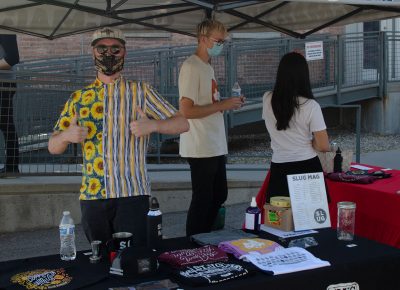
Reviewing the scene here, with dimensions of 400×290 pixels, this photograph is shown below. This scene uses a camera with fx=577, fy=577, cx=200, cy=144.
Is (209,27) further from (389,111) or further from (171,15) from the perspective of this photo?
(389,111)

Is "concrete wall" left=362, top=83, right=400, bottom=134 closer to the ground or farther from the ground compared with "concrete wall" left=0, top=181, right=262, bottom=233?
farther from the ground

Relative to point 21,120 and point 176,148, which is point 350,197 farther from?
point 176,148

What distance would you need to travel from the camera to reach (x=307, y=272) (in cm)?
252

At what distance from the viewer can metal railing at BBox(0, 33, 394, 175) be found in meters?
6.83

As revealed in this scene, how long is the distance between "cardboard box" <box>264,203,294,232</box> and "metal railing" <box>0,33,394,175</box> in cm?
384

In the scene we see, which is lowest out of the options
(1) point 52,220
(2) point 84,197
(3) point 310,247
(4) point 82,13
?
(1) point 52,220

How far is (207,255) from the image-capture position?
2650mm

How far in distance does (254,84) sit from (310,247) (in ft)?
26.9

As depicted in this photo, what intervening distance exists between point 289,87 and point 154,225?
5.31 ft

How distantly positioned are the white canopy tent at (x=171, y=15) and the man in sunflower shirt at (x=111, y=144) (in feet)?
6.95

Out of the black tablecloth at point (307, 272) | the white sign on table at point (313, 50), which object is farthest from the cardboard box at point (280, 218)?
the white sign on table at point (313, 50)

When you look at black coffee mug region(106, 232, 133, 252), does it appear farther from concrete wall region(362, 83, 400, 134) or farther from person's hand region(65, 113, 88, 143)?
concrete wall region(362, 83, 400, 134)

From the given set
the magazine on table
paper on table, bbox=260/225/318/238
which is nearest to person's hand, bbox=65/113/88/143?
the magazine on table

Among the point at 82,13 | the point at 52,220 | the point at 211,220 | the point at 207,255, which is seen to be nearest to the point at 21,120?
the point at 52,220
